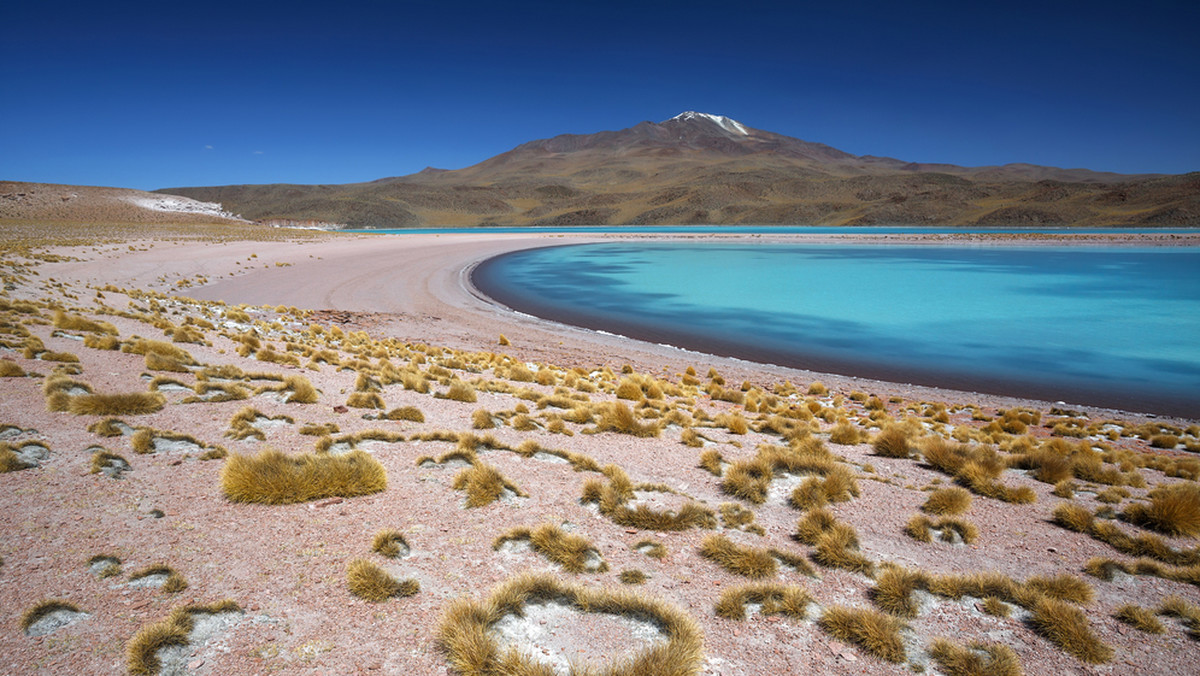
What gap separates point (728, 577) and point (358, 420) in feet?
15.1

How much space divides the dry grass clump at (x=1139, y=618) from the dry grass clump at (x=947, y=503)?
1.43 meters

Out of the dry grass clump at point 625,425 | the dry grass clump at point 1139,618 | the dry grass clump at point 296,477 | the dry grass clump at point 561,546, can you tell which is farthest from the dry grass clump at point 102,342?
the dry grass clump at point 1139,618

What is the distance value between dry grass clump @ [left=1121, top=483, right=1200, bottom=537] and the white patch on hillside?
91.6m

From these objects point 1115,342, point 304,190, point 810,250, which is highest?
point 304,190

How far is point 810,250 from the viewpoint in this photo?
56.7 meters

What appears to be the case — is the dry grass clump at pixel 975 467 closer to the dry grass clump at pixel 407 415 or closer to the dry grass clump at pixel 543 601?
the dry grass clump at pixel 543 601

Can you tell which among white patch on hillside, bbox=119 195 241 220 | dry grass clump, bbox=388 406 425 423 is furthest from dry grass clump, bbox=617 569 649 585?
white patch on hillside, bbox=119 195 241 220

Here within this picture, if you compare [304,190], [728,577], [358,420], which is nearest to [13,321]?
[358,420]

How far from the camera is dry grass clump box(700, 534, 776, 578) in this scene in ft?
12.2

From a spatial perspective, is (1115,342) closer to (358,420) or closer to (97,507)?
(358,420)

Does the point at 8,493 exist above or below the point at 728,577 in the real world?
above

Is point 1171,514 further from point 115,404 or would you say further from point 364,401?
point 115,404

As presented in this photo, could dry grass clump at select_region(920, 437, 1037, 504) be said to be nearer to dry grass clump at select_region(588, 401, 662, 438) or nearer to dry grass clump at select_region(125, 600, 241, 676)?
dry grass clump at select_region(588, 401, 662, 438)

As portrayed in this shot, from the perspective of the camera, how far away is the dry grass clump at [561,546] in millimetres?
3674
